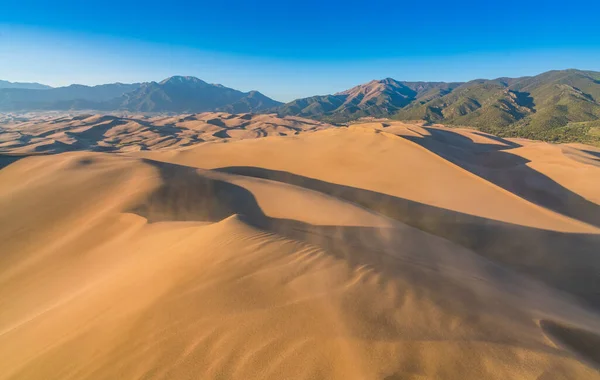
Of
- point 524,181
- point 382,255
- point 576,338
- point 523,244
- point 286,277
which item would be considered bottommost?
point 523,244

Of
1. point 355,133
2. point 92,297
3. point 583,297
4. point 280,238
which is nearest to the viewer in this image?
point 92,297

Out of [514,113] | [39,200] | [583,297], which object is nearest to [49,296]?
[39,200]

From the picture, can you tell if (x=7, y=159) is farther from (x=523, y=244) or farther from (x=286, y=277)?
(x=523, y=244)

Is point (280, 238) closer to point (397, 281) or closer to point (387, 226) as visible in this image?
point (397, 281)

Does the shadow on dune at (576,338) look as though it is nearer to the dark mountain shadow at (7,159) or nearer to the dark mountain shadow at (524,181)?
the dark mountain shadow at (524,181)

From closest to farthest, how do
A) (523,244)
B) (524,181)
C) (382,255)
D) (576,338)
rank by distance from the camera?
(576,338), (382,255), (523,244), (524,181)

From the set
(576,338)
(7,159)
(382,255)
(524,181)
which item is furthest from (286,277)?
(524,181)
